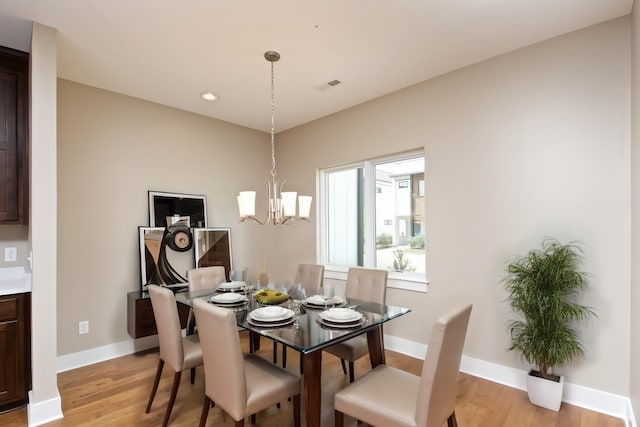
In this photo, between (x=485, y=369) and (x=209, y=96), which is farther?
(x=209, y=96)

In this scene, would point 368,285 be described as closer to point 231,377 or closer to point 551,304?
point 551,304

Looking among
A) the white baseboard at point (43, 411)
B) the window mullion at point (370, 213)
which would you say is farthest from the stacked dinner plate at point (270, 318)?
the window mullion at point (370, 213)

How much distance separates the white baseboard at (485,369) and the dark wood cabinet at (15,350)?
724 millimetres

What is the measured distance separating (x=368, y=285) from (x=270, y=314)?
1.11 m

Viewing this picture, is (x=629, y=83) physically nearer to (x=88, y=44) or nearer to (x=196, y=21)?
(x=196, y=21)

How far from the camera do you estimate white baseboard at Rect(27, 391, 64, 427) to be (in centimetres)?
228

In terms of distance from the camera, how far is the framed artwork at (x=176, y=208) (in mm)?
3775

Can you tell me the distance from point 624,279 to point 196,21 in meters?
3.48

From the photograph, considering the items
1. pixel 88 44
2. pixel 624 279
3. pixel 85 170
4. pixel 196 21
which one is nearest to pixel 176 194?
pixel 85 170

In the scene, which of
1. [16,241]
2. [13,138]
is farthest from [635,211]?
[16,241]

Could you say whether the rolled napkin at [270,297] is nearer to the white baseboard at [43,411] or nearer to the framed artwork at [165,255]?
the white baseboard at [43,411]

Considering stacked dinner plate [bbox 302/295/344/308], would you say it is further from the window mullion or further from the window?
the window mullion

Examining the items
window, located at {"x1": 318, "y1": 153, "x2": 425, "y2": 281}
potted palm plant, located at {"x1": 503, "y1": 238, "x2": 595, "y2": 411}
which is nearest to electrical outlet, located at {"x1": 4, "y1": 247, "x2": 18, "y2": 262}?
window, located at {"x1": 318, "y1": 153, "x2": 425, "y2": 281}

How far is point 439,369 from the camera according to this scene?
154cm
